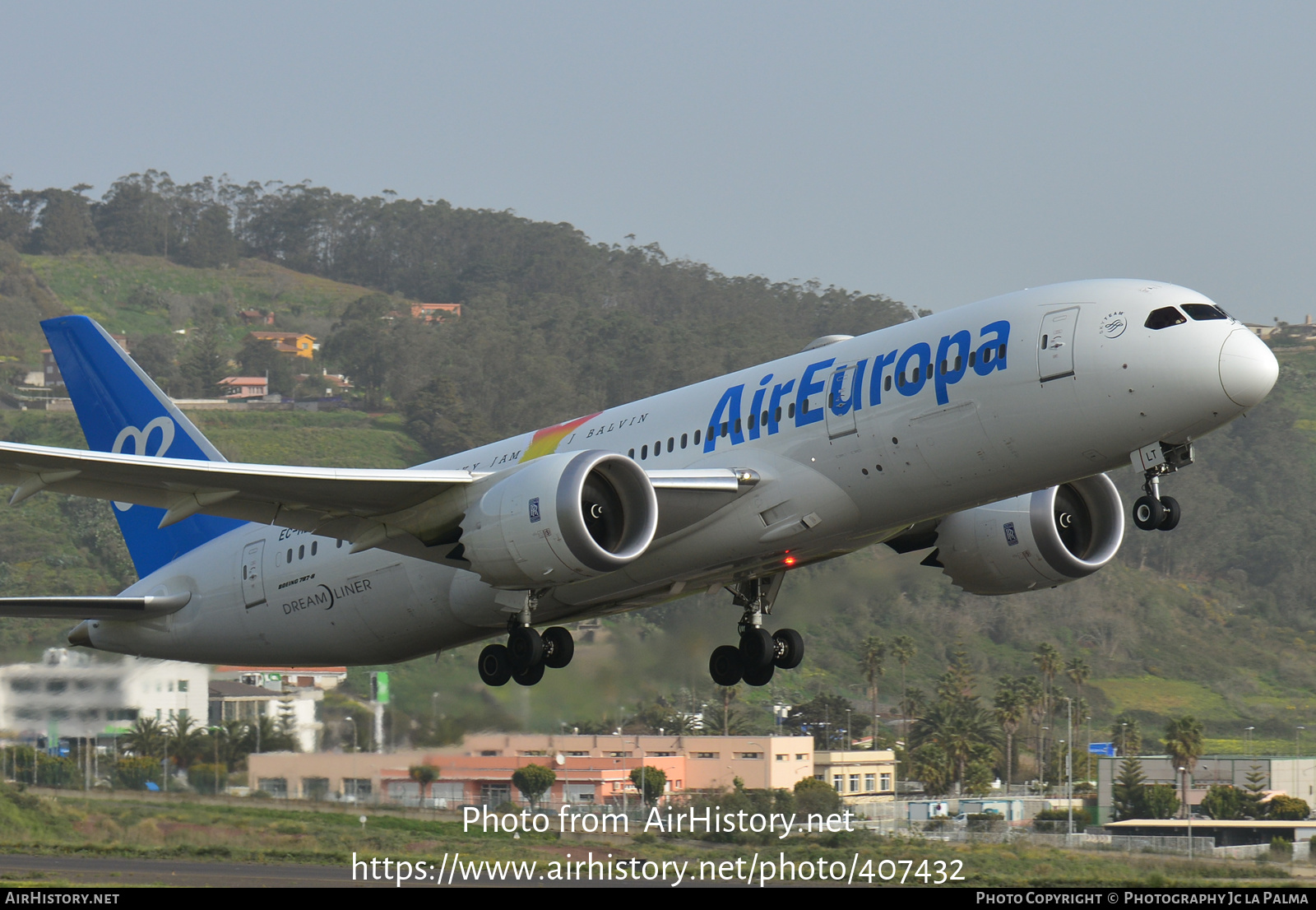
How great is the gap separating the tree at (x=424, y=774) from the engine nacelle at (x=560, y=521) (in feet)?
47.7

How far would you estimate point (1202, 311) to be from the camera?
20.3 m

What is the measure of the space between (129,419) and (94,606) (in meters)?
4.56

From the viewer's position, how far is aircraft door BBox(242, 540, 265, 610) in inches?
1109

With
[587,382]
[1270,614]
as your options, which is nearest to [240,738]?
[1270,614]

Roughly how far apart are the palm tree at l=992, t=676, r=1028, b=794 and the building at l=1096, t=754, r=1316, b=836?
8.00 metres

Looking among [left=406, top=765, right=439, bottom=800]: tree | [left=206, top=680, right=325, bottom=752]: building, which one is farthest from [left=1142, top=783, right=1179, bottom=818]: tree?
[left=206, top=680, right=325, bottom=752]: building

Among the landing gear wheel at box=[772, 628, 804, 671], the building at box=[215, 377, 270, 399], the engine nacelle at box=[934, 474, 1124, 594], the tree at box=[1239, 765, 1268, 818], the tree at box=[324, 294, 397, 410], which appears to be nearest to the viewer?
the engine nacelle at box=[934, 474, 1124, 594]

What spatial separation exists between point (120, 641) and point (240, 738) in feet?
33.9

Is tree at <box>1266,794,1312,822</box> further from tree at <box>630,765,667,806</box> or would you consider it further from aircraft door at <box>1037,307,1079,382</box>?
aircraft door at <box>1037,307,1079,382</box>

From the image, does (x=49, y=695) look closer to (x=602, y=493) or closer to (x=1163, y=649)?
(x=602, y=493)

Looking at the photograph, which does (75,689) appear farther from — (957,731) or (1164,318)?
(957,731)

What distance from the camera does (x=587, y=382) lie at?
168375 mm

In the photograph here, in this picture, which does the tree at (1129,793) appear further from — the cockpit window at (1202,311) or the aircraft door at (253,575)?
the cockpit window at (1202,311)

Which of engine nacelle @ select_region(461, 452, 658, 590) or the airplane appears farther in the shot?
engine nacelle @ select_region(461, 452, 658, 590)
